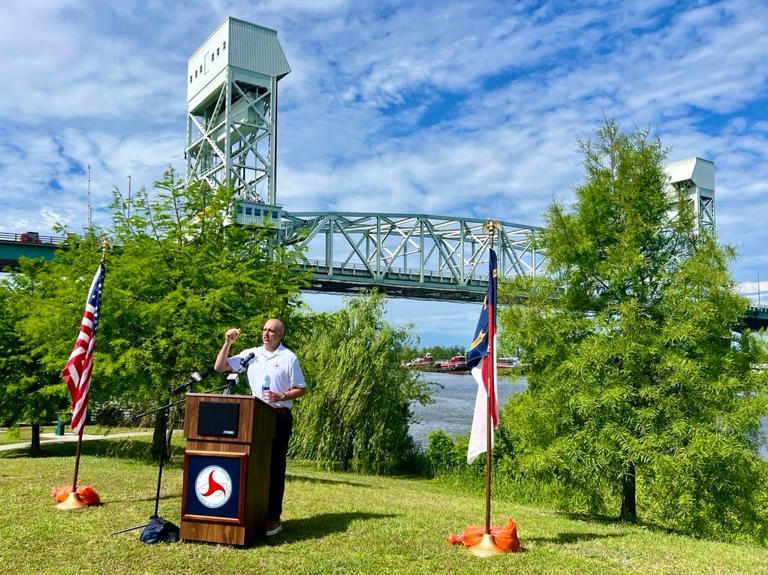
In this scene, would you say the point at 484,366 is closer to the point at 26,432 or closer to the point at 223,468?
the point at 223,468

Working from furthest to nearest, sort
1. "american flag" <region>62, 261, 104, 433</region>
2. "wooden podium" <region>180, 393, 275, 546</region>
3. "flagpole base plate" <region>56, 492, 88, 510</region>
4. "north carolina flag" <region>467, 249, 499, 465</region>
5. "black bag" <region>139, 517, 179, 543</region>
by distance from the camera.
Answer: "american flag" <region>62, 261, 104, 433</region> < "flagpole base plate" <region>56, 492, 88, 510</region> < "north carolina flag" <region>467, 249, 499, 465</region> < "black bag" <region>139, 517, 179, 543</region> < "wooden podium" <region>180, 393, 275, 546</region>

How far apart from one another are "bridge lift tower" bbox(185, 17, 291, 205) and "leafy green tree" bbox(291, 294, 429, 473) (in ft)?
136

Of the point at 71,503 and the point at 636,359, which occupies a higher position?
the point at 636,359

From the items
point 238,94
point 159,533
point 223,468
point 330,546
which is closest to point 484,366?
point 330,546

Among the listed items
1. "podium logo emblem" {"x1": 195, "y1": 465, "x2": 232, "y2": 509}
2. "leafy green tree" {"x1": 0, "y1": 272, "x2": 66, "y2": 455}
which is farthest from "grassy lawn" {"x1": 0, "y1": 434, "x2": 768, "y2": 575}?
"leafy green tree" {"x1": 0, "y1": 272, "x2": 66, "y2": 455}

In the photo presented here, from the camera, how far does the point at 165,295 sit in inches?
536

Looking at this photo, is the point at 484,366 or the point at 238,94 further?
the point at 238,94

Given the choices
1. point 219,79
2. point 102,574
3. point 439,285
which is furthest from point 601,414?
point 439,285

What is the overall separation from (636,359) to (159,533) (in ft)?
25.8

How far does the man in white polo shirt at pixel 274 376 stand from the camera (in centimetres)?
623

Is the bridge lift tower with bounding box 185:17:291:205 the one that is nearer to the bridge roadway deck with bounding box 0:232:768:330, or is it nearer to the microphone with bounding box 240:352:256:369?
the bridge roadway deck with bounding box 0:232:768:330

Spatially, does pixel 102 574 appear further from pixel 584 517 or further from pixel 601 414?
pixel 584 517

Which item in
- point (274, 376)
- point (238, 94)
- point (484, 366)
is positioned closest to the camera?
point (274, 376)

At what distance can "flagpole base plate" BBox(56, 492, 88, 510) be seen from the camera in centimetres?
746
